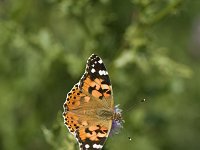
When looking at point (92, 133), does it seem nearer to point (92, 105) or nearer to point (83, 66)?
point (92, 105)

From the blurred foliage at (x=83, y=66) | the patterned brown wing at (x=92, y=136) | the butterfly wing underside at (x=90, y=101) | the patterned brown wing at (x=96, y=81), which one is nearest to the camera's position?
the patterned brown wing at (x=92, y=136)

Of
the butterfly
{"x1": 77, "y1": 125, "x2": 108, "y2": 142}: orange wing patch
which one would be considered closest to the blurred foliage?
the butterfly

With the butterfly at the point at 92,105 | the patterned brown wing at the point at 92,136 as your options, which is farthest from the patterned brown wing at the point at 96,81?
the patterned brown wing at the point at 92,136

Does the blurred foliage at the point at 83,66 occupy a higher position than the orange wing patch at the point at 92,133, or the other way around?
the blurred foliage at the point at 83,66

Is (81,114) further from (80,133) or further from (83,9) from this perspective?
(83,9)

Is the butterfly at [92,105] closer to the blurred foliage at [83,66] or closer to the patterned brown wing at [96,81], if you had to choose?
the patterned brown wing at [96,81]

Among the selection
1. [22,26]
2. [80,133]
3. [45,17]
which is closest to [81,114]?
[80,133]

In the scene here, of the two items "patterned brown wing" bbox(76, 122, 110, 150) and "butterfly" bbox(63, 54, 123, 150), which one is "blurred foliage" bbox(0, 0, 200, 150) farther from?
"patterned brown wing" bbox(76, 122, 110, 150)
